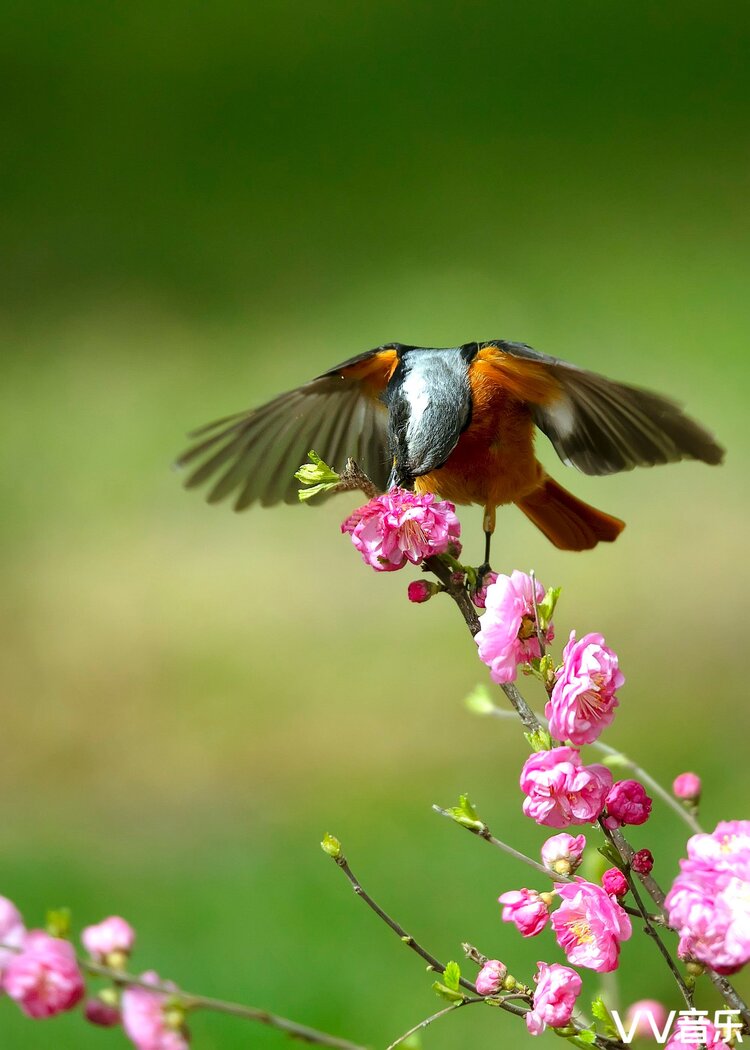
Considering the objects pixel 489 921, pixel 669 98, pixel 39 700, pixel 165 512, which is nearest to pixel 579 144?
pixel 669 98

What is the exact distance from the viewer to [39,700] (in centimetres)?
376

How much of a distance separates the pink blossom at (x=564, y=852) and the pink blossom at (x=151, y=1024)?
0.24 metres

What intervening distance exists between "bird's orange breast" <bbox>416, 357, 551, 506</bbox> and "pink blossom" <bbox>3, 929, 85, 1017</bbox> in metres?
0.84

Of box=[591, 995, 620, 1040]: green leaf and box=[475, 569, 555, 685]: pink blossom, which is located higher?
box=[475, 569, 555, 685]: pink blossom

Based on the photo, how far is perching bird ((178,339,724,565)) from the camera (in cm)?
130

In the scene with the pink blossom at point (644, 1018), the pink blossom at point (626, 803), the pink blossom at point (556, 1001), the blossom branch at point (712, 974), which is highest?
the pink blossom at point (626, 803)

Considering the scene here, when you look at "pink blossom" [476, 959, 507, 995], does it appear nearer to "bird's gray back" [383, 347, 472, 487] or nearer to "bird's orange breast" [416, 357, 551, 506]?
"bird's gray back" [383, 347, 472, 487]

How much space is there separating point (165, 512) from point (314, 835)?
78.3 inches

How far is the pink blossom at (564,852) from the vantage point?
2.37ft

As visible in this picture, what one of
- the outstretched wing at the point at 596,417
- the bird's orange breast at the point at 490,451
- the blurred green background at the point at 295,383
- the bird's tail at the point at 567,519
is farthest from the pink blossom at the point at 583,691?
the blurred green background at the point at 295,383

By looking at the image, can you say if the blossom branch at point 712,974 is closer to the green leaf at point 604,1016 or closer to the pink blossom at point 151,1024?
the green leaf at point 604,1016

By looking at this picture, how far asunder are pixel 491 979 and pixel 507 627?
0.22m

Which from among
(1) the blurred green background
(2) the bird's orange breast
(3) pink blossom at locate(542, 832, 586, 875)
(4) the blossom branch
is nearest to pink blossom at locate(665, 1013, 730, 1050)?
(4) the blossom branch

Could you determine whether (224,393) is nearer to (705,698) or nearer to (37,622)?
(37,622)
